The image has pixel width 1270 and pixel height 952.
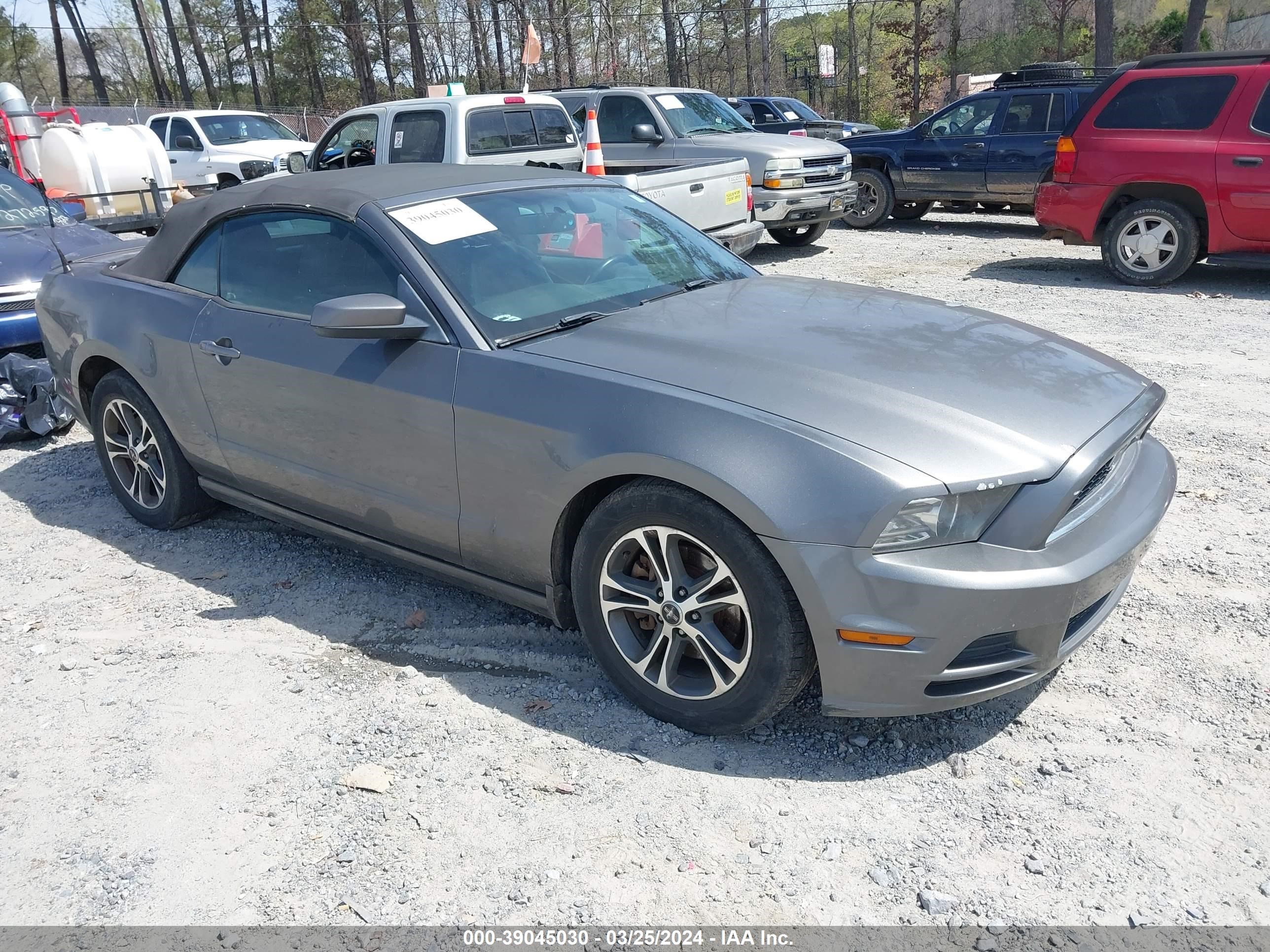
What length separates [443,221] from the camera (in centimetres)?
364

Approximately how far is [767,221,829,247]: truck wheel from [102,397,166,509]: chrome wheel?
354 inches

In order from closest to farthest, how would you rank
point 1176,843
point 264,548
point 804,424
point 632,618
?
1. point 1176,843
2. point 804,424
3. point 632,618
4. point 264,548

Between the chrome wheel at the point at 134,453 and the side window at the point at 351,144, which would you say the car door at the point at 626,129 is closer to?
the side window at the point at 351,144

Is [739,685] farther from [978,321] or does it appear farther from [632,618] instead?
[978,321]

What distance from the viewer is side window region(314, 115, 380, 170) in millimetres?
10016

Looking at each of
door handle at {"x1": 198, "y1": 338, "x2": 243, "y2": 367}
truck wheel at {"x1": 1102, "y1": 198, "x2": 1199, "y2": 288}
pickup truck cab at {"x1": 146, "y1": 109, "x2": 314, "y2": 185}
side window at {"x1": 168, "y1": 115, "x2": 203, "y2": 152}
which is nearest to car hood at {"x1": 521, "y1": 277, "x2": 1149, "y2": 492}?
door handle at {"x1": 198, "y1": 338, "x2": 243, "y2": 367}

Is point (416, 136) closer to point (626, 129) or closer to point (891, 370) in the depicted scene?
point (626, 129)

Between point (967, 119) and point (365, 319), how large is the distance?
1164 cm

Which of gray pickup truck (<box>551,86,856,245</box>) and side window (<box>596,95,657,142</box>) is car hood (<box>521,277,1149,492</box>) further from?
side window (<box>596,95,657,142</box>)

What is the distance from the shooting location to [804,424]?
107 inches

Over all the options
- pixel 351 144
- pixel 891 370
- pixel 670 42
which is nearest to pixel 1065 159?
pixel 351 144

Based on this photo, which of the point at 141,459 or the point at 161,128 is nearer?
the point at 141,459

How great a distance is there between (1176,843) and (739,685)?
1.17m

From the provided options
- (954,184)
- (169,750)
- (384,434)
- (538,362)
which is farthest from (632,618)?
(954,184)
